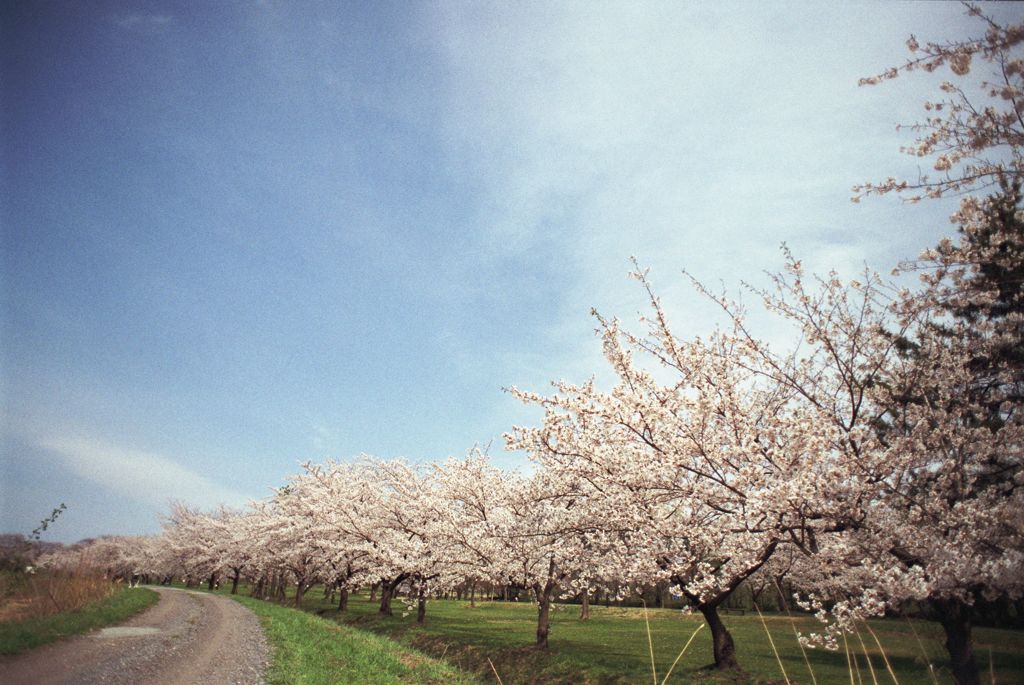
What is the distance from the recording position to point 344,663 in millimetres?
15062

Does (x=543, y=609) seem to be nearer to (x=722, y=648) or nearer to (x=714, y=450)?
(x=722, y=648)

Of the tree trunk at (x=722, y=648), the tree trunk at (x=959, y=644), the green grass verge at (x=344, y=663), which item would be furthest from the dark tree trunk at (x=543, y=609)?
the tree trunk at (x=959, y=644)

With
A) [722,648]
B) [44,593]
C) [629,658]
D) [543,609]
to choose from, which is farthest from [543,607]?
[44,593]

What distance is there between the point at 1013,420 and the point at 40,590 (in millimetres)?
30112

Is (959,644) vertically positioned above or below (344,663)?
above

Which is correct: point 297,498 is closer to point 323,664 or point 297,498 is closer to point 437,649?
point 437,649

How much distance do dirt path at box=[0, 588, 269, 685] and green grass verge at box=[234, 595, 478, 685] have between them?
0.69 metres

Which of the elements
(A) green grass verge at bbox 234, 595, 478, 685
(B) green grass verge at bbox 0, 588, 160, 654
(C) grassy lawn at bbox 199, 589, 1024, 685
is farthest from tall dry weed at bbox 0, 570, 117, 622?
(C) grassy lawn at bbox 199, 589, 1024, 685

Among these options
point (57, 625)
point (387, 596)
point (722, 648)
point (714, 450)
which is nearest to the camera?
point (714, 450)

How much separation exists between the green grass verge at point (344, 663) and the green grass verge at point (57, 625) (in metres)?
5.86

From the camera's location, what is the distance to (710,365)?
1017 cm

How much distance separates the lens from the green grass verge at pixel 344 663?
43.1 feet

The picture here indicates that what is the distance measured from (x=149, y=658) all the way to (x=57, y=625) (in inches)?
202

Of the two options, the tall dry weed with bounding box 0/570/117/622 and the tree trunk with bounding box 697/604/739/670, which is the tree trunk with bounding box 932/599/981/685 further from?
the tall dry weed with bounding box 0/570/117/622
